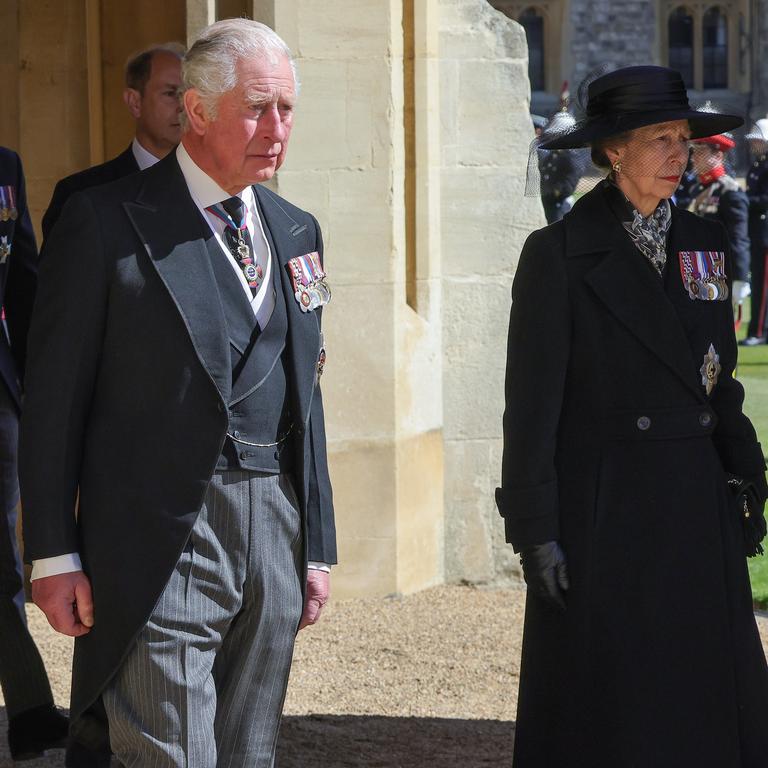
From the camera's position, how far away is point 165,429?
2.98 meters

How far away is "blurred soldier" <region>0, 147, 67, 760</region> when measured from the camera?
4434 mm

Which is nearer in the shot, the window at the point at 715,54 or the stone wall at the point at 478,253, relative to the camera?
the stone wall at the point at 478,253

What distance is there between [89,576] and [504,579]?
390 cm

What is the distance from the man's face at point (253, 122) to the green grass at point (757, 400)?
4211 mm

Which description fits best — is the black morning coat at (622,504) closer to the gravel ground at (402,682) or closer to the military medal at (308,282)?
the military medal at (308,282)

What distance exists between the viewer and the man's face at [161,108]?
485 cm

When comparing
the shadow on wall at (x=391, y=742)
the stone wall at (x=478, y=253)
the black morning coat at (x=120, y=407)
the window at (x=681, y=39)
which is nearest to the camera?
the black morning coat at (x=120, y=407)

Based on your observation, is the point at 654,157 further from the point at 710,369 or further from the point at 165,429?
the point at 165,429

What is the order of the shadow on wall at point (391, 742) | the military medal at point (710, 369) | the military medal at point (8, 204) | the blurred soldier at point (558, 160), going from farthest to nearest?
1. the shadow on wall at point (391, 742)
2. the military medal at point (8, 204)
3. the blurred soldier at point (558, 160)
4. the military medal at point (710, 369)

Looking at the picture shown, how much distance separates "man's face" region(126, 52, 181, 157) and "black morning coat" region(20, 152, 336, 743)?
1.89 metres

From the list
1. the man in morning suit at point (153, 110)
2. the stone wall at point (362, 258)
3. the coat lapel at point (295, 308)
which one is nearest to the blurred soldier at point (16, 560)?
the man in morning suit at point (153, 110)

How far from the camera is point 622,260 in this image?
12.1ft

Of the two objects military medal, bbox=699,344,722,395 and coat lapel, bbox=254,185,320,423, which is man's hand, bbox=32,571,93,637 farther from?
military medal, bbox=699,344,722,395

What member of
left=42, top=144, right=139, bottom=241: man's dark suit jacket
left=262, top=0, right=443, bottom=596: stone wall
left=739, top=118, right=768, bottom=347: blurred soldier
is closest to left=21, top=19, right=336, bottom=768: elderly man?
left=42, top=144, right=139, bottom=241: man's dark suit jacket
